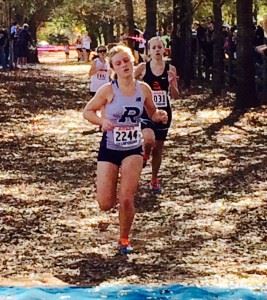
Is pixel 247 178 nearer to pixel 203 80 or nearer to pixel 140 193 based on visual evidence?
pixel 140 193

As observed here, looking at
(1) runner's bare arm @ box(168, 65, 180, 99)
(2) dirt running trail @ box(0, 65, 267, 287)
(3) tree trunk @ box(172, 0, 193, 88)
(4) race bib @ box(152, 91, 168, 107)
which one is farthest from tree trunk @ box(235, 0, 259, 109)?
(4) race bib @ box(152, 91, 168, 107)

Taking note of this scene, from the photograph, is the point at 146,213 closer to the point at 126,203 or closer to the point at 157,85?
the point at 157,85

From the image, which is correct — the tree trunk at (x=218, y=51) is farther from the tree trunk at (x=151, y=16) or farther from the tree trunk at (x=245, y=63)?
the tree trunk at (x=151, y=16)

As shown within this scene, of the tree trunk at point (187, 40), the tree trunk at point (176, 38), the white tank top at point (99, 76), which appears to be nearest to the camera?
the white tank top at point (99, 76)

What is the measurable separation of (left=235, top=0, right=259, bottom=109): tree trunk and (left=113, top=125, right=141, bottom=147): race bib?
12120mm

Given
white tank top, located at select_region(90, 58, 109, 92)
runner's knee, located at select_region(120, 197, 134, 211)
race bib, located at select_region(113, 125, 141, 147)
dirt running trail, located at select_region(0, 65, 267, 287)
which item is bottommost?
dirt running trail, located at select_region(0, 65, 267, 287)

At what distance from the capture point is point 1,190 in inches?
412

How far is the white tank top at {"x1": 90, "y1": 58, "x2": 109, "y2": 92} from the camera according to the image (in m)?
15.6

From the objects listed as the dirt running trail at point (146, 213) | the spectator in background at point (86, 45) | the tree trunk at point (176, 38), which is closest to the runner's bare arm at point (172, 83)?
the dirt running trail at point (146, 213)

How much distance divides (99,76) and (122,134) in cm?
890

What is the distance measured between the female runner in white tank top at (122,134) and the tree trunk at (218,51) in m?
15.9

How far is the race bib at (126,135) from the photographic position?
23.5 feet

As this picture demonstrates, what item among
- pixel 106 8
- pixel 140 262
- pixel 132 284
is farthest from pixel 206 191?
pixel 106 8

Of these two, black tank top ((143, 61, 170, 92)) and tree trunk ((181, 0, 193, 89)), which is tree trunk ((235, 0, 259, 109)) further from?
black tank top ((143, 61, 170, 92))
